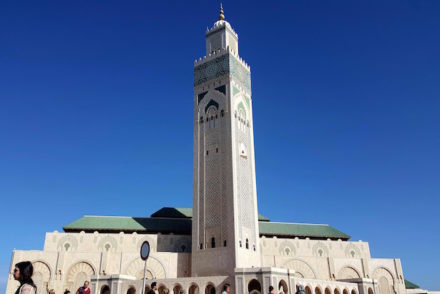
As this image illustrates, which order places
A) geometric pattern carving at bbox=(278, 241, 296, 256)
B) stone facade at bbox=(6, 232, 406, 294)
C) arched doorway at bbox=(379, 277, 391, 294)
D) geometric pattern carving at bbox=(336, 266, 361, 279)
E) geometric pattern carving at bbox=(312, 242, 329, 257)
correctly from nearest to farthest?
stone facade at bbox=(6, 232, 406, 294) < geometric pattern carving at bbox=(278, 241, 296, 256) < geometric pattern carving at bbox=(336, 266, 361, 279) < arched doorway at bbox=(379, 277, 391, 294) < geometric pattern carving at bbox=(312, 242, 329, 257)

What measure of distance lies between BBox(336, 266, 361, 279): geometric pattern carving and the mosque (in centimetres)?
10

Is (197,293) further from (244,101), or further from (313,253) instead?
(244,101)

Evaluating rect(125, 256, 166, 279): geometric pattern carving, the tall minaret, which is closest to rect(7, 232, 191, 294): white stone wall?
rect(125, 256, 166, 279): geometric pattern carving

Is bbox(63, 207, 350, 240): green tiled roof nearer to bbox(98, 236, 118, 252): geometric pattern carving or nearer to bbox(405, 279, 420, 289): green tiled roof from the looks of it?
bbox(98, 236, 118, 252): geometric pattern carving

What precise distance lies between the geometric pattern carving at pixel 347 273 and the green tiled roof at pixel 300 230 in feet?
12.5

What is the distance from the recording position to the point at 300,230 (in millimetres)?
43031

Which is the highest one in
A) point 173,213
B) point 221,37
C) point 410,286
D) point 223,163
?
point 221,37

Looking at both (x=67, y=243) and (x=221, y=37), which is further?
(x=221, y=37)

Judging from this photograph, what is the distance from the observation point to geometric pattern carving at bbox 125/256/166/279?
35.5 metres

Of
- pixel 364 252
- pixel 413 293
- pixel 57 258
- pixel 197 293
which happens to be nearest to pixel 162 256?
pixel 197 293

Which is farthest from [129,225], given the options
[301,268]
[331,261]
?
[331,261]

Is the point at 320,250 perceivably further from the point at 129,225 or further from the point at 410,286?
the point at 129,225

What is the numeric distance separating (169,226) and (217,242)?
26.3ft

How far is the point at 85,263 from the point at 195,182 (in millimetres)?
12238
